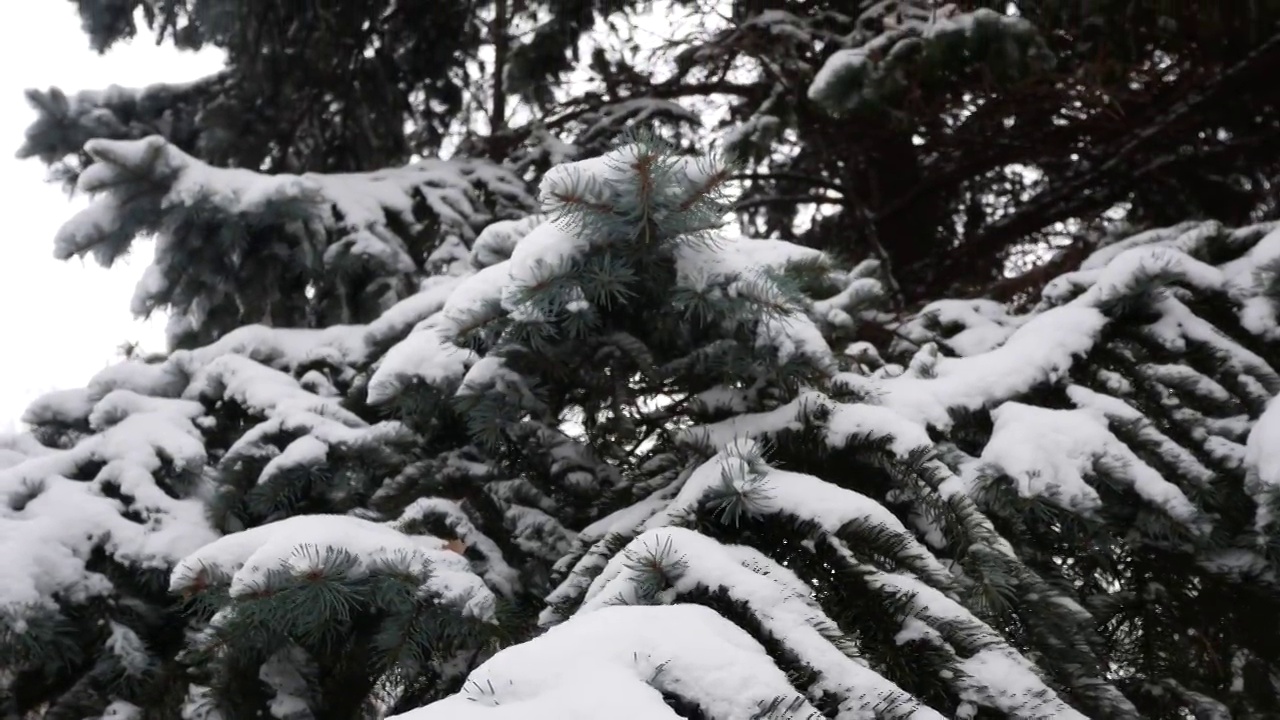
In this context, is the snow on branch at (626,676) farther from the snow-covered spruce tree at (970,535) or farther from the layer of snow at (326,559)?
the layer of snow at (326,559)

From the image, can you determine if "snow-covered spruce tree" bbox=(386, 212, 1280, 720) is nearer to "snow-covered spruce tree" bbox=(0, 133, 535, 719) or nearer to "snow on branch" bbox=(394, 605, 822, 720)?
"snow on branch" bbox=(394, 605, 822, 720)

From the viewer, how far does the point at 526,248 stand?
5.91 feet

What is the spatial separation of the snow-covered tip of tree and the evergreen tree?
75cm

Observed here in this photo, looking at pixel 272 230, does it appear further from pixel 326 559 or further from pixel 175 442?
pixel 326 559

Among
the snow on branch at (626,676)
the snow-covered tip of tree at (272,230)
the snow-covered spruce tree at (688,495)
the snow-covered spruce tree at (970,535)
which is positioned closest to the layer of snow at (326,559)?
the snow-covered spruce tree at (688,495)

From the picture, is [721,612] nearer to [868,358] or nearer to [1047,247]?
[868,358]

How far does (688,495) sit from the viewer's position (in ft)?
5.47

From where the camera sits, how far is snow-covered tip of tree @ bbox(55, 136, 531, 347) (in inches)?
124

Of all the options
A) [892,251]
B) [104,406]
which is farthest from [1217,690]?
[892,251]

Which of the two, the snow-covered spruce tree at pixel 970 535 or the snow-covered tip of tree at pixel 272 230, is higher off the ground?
the snow-covered tip of tree at pixel 272 230

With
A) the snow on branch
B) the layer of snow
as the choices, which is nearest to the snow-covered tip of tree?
the layer of snow

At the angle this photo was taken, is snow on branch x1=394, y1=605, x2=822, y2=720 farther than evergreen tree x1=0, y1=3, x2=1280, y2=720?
No

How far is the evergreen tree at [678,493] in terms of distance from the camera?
156 centimetres

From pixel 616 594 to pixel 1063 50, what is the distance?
3746 mm
